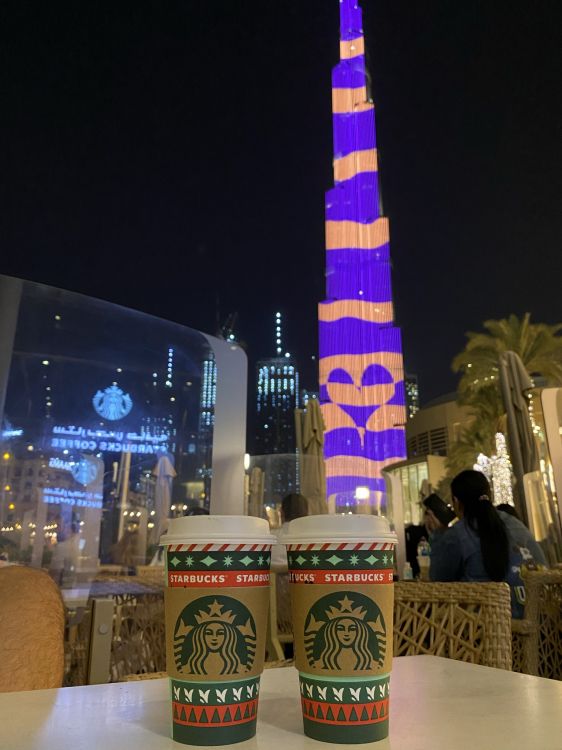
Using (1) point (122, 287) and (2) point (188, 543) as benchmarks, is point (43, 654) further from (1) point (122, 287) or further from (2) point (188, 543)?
(1) point (122, 287)

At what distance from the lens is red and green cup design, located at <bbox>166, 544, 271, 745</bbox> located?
554 mm

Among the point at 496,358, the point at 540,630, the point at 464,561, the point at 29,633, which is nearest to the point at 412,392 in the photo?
the point at 496,358

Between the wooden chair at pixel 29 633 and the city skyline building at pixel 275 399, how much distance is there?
144ft

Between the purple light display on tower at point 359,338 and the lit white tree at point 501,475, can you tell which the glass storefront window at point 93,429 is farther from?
the purple light display on tower at point 359,338

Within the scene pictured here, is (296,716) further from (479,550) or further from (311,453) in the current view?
(311,453)

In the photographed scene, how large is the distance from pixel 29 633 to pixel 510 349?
58.0 ft

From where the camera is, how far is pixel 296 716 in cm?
64

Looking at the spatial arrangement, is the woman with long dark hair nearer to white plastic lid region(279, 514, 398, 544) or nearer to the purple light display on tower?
white plastic lid region(279, 514, 398, 544)

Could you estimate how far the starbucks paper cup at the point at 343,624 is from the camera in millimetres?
554

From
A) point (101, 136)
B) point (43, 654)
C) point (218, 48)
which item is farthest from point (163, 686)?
point (218, 48)

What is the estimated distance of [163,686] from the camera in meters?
0.80

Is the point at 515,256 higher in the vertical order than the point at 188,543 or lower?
higher

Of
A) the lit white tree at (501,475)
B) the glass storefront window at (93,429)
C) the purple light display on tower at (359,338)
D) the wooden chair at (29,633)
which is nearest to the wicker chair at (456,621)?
the wooden chair at (29,633)

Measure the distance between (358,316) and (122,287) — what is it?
1057cm
